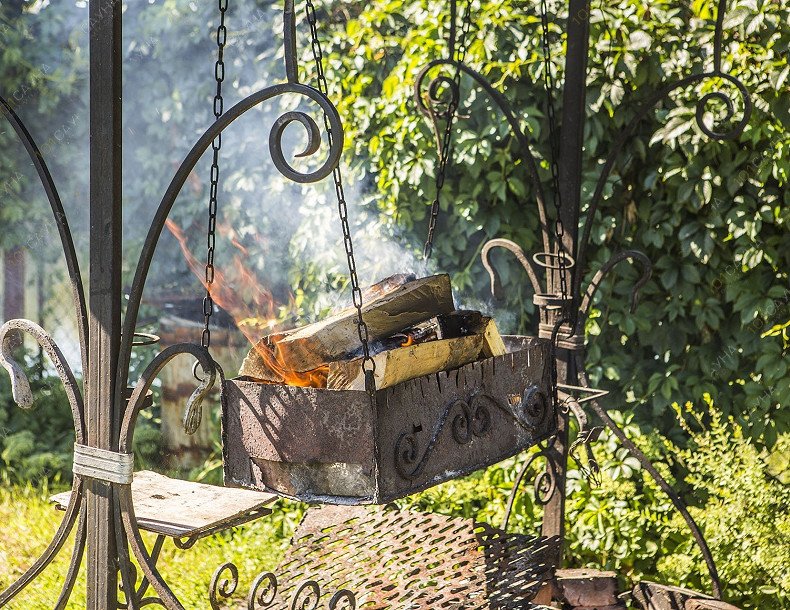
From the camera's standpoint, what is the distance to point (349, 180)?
398cm

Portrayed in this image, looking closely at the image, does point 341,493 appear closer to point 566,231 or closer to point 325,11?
point 566,231

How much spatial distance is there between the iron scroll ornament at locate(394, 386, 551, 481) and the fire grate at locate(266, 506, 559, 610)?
534 mm

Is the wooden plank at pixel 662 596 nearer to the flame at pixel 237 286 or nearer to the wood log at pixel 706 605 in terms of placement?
the wood log at pixel 706 605

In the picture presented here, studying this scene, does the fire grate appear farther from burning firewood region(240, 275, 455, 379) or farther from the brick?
burning firewood region(240, 275, 455, 379)

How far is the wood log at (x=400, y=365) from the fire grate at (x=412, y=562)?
81 cm

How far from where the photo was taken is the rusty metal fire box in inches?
65.1

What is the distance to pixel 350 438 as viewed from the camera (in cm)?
165

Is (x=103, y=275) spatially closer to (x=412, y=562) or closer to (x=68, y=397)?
(x=68, y=397)

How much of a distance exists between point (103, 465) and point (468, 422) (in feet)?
2.43

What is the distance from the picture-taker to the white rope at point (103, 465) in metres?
1.67

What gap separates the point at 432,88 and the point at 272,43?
190cm

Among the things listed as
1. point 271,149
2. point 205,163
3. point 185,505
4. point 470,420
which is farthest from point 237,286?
point 271,149

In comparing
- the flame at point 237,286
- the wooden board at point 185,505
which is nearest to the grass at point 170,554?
the flame at point 237,286

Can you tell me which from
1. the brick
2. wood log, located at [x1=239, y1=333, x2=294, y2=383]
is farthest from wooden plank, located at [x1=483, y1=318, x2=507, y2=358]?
the brick
